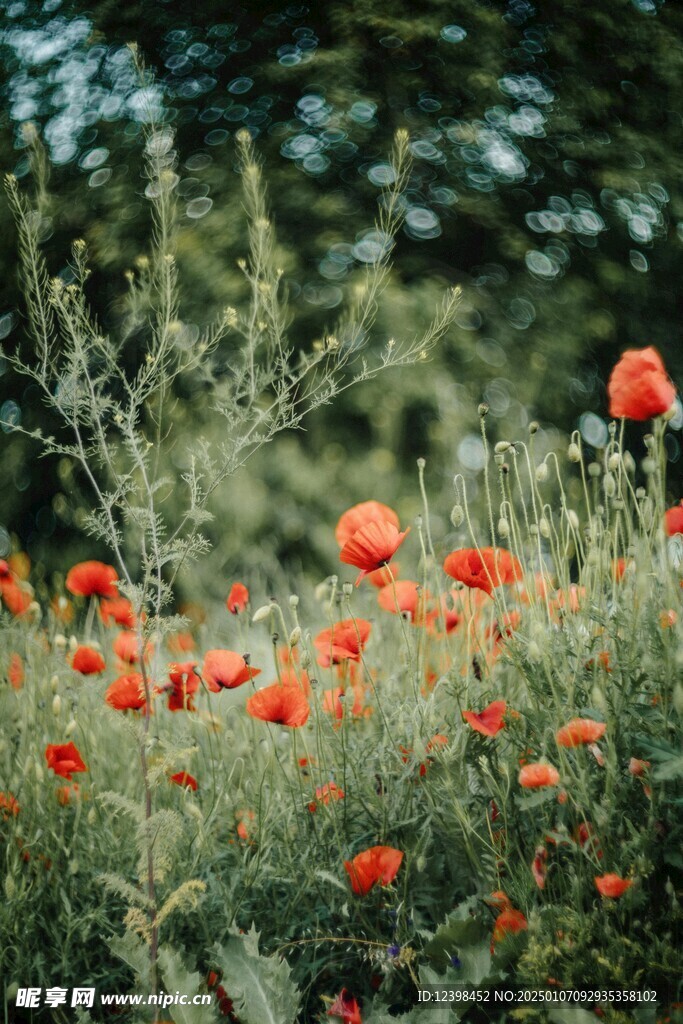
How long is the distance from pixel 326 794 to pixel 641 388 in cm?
81

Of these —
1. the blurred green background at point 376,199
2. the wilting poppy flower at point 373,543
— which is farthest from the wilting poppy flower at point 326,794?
the blurred green background at point 376,199

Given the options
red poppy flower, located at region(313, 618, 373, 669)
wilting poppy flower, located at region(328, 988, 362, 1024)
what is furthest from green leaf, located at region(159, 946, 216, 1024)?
red poppy flower, located at region(313, 618, 373, 669)

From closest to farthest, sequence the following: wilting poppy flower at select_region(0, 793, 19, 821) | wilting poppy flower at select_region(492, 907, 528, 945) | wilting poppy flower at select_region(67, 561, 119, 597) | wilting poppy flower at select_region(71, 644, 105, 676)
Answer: wilting poppy flower at select_region(492, 907, 528, 945) → wilting poppy flower at select_region(0, 793, 19, 821) → wilting poppy flower at select_region(71, 644, 105, 676) → wilting poppy flower at select_region(67, 561, 119, 597)

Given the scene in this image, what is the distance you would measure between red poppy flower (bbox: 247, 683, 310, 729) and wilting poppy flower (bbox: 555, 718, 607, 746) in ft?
1.26

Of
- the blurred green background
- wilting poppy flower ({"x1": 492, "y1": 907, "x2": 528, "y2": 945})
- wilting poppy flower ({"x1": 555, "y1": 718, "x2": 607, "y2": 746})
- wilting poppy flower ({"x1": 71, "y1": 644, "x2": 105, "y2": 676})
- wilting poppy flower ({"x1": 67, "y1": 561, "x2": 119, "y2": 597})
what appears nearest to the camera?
wilting poppy flower ({"x1": 555, "y1": 718, "x2": 607, "y2": 746})

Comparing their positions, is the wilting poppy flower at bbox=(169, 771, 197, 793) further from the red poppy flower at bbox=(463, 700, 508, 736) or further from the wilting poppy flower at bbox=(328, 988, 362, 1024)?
the red poppy flower at bbox=(463, 700, 508, 736)

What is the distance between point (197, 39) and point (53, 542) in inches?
85.5

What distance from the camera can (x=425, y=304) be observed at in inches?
130

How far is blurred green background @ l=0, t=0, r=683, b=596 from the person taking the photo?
2.46 metres

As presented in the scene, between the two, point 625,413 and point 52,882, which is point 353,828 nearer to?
point 52,882

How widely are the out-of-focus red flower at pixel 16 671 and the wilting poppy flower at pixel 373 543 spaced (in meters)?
0.94

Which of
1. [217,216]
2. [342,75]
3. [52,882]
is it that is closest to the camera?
[52,882]

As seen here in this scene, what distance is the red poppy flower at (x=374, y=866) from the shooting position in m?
1.13

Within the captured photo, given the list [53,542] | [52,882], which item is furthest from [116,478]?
[53,542]
